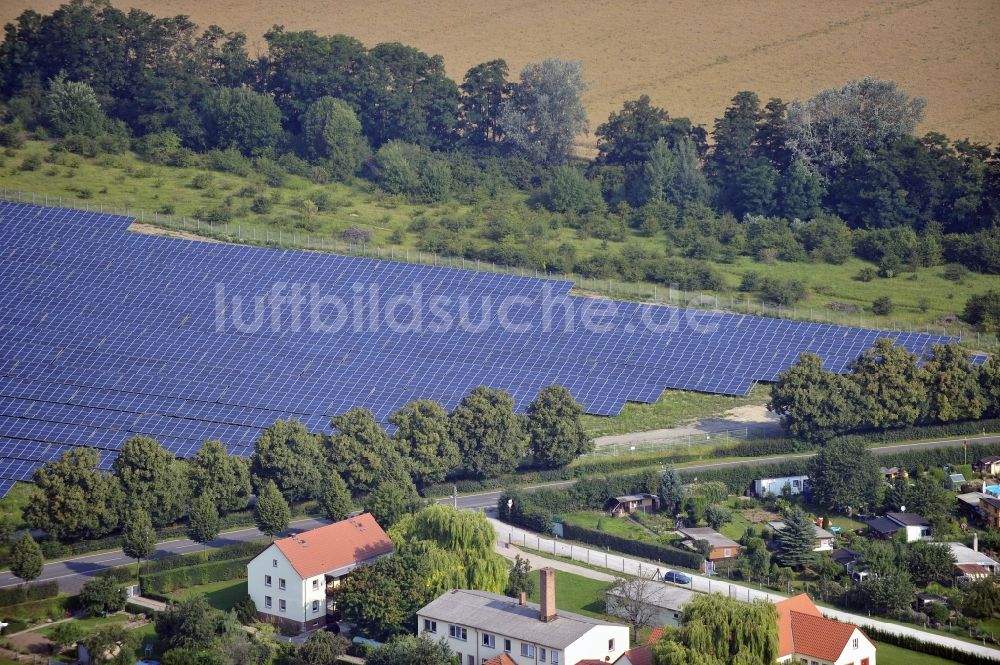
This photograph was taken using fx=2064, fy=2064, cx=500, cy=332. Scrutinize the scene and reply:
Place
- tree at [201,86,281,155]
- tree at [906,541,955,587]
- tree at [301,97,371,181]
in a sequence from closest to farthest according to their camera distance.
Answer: tree at [906,541,955,587], tree at [301,97,371,181], tree at [201,86,281,155]

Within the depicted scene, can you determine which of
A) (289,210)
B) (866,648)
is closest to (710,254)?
(289,210)

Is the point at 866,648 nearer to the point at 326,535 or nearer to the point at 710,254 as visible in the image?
the point at 326,535

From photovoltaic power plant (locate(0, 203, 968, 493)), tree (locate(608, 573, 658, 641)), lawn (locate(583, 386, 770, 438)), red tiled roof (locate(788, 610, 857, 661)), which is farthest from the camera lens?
photovoltaic power plant (locate(0, 203, 968, 493))

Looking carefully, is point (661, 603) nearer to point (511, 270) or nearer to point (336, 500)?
point (336, 500)

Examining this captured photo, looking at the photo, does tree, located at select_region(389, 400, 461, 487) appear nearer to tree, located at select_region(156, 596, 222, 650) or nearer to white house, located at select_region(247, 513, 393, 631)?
white house, located at select_region(247, 513, 393, 631)

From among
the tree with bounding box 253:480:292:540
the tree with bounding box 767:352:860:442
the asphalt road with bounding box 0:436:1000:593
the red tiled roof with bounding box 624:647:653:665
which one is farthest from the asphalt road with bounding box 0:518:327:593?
the tree with bounding box 767:352:860:442

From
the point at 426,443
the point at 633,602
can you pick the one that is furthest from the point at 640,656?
the point at 426,443
